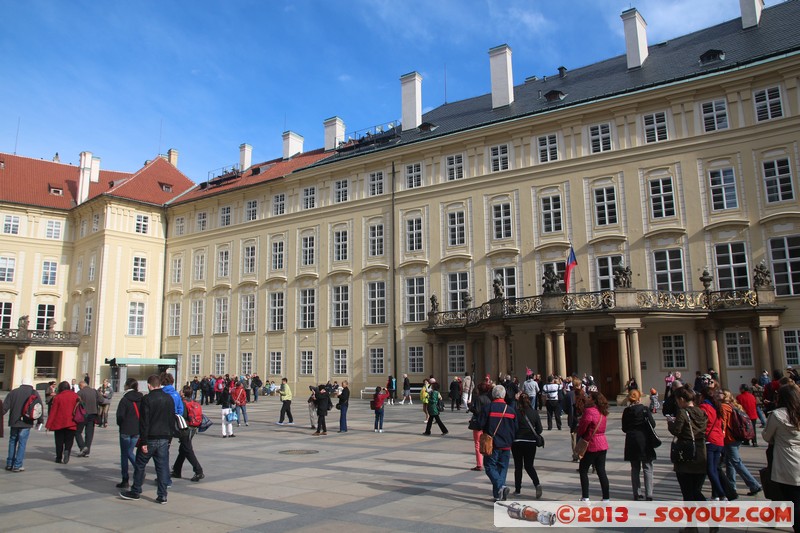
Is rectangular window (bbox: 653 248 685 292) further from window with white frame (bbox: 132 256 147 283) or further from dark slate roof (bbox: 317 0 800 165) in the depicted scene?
window with white frame (bbox: 132 256 147 283)

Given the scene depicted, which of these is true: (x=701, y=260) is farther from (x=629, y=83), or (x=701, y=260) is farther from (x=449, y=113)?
(x=449, y=113)

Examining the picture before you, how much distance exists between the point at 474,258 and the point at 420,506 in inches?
1092

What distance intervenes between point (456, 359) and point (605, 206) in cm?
1190

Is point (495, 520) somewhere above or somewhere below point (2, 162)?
below

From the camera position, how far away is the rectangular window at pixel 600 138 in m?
33.3

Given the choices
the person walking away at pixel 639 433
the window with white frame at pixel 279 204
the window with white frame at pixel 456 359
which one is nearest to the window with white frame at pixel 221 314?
the window with white frame at pixel 279 204

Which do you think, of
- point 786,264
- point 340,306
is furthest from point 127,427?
point 340,306

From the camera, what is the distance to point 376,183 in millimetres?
41500

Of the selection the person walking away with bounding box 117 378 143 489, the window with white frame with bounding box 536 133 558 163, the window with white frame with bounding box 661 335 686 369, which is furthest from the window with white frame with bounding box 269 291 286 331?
the person walking away with bounding box 117 378 143 489

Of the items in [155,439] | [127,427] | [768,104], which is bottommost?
[155,439]

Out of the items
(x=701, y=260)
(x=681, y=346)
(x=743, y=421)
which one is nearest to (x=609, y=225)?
(x=701, y=260)

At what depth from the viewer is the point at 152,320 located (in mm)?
51344

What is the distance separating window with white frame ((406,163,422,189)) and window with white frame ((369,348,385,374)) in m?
10.3

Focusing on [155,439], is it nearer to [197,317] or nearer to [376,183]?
[376,183]
